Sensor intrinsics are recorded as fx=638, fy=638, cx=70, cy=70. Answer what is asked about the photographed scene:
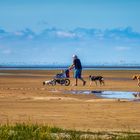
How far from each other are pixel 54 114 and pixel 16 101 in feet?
19.2

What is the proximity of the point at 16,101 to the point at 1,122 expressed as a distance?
8.05 metres

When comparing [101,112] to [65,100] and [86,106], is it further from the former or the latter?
[65,100]

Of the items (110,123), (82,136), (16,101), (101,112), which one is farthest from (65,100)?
(82,136)

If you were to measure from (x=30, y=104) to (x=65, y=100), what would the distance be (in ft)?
8.64

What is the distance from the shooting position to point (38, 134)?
14711 millimetres

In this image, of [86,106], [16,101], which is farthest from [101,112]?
[16,101]

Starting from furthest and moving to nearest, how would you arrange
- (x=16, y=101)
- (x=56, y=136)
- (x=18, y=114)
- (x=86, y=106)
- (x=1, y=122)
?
(x=16, y=101)
(x=86, y=106)
(x=18, y=114)
(x=1, y=122)
(x=56, y=136)

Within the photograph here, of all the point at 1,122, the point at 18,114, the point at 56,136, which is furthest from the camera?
the point at 18,114

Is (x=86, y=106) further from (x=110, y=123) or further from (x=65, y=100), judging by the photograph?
(x=110, y=123)

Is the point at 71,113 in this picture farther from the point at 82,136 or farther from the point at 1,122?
the point at 82,136

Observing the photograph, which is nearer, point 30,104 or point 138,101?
point 30,104

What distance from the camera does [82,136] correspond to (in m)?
14.8

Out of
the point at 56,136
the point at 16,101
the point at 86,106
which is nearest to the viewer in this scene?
the point at 56,136

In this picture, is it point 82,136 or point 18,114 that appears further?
point 18,114
